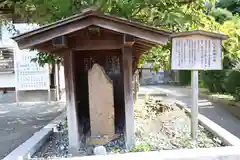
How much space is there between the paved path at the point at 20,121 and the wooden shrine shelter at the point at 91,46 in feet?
6.32

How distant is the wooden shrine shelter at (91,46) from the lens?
3535 mm

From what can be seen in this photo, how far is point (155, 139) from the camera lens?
4.36 metres

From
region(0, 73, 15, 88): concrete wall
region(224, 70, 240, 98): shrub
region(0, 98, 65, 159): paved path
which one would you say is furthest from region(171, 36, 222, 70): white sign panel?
region(0, 73, 15, 88): concrete wall

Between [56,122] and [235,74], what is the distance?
7.30 m

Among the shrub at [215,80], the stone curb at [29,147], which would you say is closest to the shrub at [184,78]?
the shrub at [215,80]

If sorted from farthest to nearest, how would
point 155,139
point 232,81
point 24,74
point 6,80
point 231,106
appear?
point 6,80 < point 24,74 < point 232,81 < point 231,106 < point 155,139

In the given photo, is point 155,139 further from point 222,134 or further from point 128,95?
point 222,134

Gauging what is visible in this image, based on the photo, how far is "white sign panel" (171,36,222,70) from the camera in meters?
4.03

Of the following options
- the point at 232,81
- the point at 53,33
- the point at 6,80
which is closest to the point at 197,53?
the point at 53,33

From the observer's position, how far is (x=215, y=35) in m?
3.97

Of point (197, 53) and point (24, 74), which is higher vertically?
point (197, 53)

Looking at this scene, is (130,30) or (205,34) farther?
(205,34)

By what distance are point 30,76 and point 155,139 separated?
8.64 metres

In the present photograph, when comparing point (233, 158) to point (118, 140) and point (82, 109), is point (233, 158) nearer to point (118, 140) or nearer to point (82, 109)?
point (118, 140)
